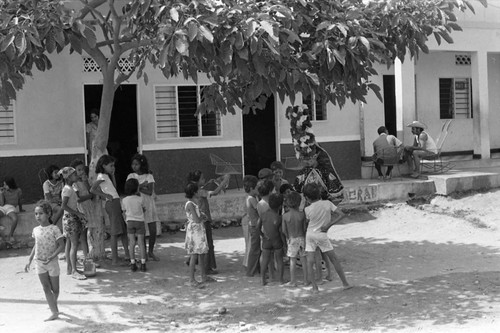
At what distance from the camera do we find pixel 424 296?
26.2 feet

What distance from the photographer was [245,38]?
23.1 ft

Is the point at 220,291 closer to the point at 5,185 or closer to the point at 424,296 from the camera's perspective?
the point at 424,296

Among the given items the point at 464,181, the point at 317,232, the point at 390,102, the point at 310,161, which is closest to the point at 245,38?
the point at 317,232

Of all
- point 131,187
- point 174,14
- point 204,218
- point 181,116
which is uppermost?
point 174,14

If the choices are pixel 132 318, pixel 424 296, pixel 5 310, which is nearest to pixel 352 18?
pixel 424 296

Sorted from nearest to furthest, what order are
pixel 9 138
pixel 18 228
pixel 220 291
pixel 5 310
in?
pixel 5 310 → pixel 220 291 → pixel 18 228 → pixel 9 138

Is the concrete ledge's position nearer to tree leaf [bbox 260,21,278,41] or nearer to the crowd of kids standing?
the crowd of kids standing

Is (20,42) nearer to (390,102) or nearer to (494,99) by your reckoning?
(390,102)

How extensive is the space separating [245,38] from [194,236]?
9.02ft

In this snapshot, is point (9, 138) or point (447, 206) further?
point (447, 206)

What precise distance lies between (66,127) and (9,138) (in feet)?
3.26

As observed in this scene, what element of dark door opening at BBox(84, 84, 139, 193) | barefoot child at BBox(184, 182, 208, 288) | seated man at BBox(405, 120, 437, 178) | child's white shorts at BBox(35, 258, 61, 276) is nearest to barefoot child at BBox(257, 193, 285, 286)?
barefoot child at BBox(184, 182, 208, 288)

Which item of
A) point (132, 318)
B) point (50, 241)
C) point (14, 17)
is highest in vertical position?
point (14, 17)

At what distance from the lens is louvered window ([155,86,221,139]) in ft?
44.3
